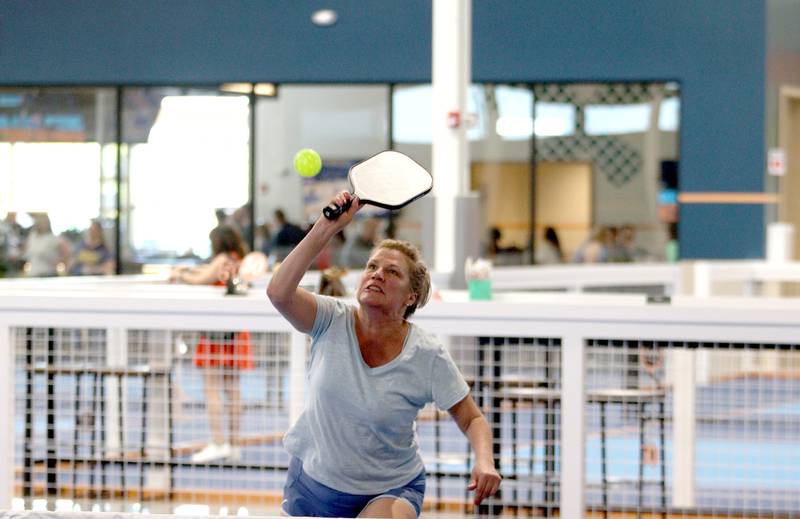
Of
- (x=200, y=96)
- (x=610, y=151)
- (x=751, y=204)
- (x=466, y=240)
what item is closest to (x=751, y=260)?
(x=751, y=204)

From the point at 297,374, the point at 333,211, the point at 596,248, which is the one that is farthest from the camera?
the point at 596,248

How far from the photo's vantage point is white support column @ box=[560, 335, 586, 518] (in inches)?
186

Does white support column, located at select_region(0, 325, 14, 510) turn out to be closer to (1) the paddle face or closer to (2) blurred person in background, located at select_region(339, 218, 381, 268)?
(1) the paddle face

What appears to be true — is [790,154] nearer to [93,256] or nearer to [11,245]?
[93,256]

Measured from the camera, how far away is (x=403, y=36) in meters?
13.5

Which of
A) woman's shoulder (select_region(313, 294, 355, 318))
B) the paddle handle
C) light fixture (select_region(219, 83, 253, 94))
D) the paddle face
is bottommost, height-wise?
woman's shoulder (select_region(313, 294, 355, 318))

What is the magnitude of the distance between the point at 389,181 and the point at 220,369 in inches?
90.4

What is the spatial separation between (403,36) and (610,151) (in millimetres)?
2467

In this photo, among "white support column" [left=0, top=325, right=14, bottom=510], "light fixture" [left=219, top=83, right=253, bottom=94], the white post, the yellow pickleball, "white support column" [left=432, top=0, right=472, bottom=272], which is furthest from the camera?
"light fixture" [left=219, top=83, right=253, bottom=94]

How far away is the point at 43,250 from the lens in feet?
45.6

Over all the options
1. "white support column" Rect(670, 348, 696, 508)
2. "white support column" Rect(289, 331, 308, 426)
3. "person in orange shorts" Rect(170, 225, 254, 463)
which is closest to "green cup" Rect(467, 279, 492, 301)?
"white support column" Rect(289, 331, 308, 426)

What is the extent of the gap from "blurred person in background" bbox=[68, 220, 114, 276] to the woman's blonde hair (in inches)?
426

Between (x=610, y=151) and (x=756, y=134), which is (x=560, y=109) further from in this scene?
(x=756, y=134)

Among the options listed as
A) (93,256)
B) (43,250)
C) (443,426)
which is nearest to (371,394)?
(443,426)
